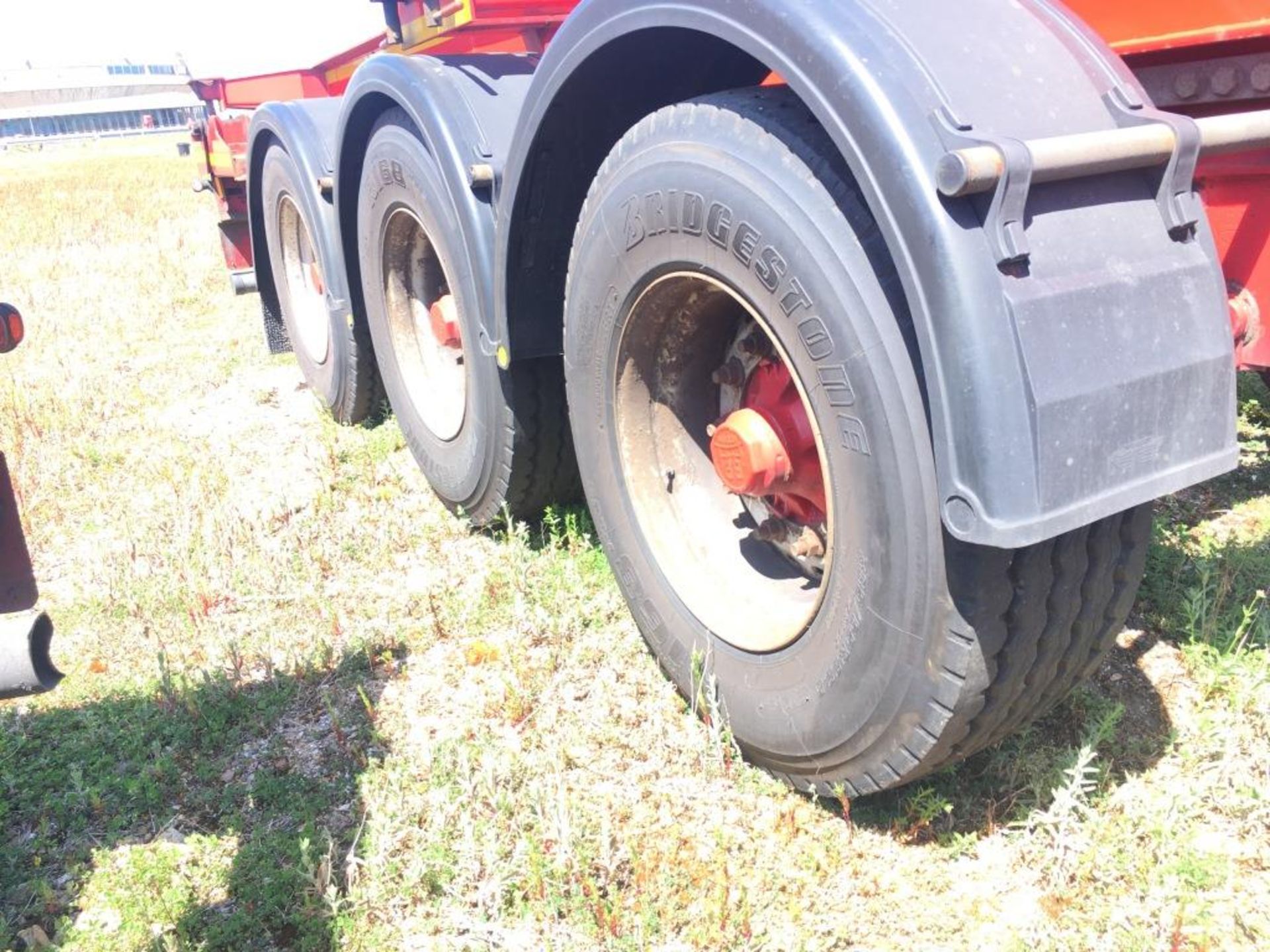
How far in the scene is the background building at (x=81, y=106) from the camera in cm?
5753

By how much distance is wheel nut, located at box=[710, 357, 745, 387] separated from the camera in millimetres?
2221

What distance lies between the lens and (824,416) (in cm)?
162

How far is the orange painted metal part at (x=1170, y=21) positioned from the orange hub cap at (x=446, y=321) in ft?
6.33

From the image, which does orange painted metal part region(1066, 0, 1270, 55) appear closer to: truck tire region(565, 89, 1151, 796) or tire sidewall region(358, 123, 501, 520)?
truck tire region(565, 89, 1151, 796)

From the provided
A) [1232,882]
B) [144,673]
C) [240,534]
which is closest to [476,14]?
[240,534]

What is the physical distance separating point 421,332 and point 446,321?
0.39 meters

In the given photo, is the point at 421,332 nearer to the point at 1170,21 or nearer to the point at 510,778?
the point at 510,778

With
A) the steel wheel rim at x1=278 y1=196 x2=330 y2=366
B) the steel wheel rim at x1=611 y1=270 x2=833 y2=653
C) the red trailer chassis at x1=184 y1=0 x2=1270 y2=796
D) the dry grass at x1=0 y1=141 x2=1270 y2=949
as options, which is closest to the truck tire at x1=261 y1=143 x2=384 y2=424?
the steel wheel rim at x1=278 y1=196 x2=330 y2=366

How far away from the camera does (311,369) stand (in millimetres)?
4672

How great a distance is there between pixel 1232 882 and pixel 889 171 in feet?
4.37

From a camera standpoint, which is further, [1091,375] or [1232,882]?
[1232,882]

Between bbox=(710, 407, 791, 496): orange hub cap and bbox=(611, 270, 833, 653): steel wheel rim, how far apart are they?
101 mm

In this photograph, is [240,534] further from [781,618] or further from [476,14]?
[781,618]

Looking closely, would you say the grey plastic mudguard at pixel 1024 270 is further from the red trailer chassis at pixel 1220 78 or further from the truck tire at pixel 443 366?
the truck tire at pixel 443 366
